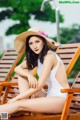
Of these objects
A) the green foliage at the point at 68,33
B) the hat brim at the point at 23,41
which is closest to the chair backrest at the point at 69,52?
the hat brim at the point at 23,41

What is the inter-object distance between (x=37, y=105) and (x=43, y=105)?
5 cm

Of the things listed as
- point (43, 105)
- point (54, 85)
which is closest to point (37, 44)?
point (54, 85)

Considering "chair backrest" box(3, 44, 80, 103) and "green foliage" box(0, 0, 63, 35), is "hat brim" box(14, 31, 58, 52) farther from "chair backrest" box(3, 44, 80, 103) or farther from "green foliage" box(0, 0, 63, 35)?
"green foliage" box(0, 0, 63, 35)

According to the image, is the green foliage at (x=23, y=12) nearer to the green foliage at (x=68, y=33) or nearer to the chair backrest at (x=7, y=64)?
the green foliage at (x=68, y=33)

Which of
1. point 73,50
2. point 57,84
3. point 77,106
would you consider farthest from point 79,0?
point 57,84

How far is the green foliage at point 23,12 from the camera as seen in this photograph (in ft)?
49.2

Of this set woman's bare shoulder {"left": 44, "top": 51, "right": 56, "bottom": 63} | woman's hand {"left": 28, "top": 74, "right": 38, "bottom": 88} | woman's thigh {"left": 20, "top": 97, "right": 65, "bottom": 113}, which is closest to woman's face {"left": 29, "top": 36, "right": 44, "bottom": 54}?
woman's bare shoulder {"left": 44, "top": 51, "right": 56, "bottom": 63}

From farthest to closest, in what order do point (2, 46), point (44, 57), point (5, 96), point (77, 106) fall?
point (2, 46)
point (5, 96)
point (77, 106)
point (44, 57)

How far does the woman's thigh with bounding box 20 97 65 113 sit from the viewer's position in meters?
3.77

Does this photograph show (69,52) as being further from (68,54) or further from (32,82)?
(32,82)

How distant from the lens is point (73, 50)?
17.1ft

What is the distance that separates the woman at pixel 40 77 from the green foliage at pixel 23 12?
10627mm

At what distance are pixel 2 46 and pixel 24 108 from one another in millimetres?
8825

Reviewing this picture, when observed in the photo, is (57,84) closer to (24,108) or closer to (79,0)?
(24,108)
